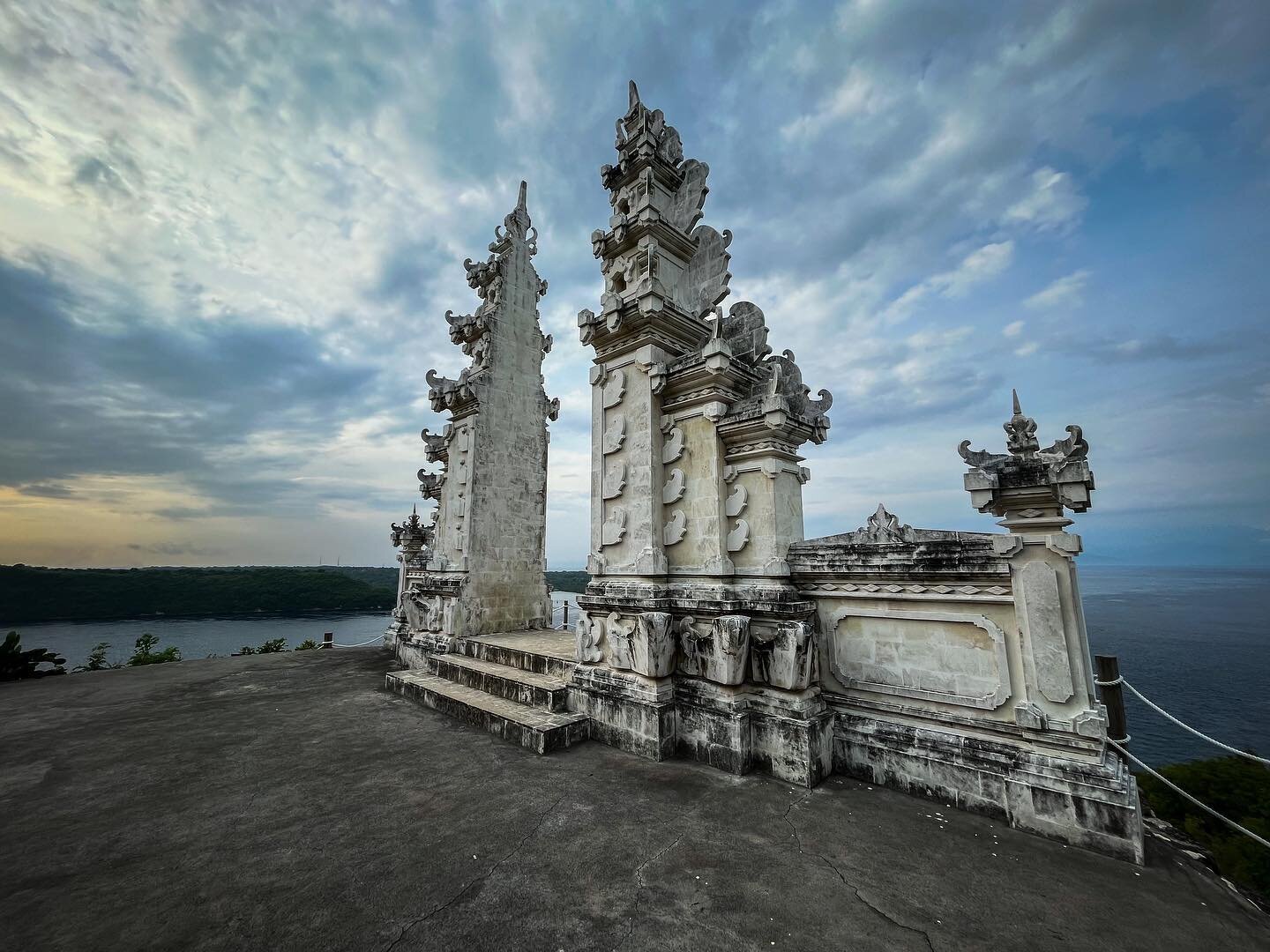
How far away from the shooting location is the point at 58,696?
8484 mm

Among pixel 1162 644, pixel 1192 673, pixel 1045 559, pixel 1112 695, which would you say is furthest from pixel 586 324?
pixel 1162 644

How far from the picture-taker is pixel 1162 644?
20.3m

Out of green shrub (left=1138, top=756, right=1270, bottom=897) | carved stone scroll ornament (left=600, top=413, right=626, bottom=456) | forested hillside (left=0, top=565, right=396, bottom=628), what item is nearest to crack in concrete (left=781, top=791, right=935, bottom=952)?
green shrub (left=1138, top=756, right=1270, bottom=897)

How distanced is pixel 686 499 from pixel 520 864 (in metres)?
4.30

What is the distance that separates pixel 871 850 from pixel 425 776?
168 inches

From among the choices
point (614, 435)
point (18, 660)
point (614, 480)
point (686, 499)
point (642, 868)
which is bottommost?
point (642, 868)

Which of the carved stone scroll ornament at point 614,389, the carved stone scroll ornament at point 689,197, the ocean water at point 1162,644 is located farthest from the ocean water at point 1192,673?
the carved stone scroll ornament at point 689,197

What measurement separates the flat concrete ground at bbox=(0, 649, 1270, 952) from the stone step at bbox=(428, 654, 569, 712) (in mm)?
1056

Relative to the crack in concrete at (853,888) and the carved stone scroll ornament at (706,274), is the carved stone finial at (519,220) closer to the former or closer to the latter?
the carved stone scroll ornament at (706,274)

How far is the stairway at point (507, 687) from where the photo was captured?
6.00m

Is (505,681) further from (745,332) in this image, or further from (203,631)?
(203,631)

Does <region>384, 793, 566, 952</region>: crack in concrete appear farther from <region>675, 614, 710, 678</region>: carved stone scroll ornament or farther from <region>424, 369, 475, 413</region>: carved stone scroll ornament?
<region>424, 369, 475, 413</region>: carved stone scroll ornament

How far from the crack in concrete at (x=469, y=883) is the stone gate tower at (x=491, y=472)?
6546 mm

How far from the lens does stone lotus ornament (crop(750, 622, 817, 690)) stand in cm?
527
